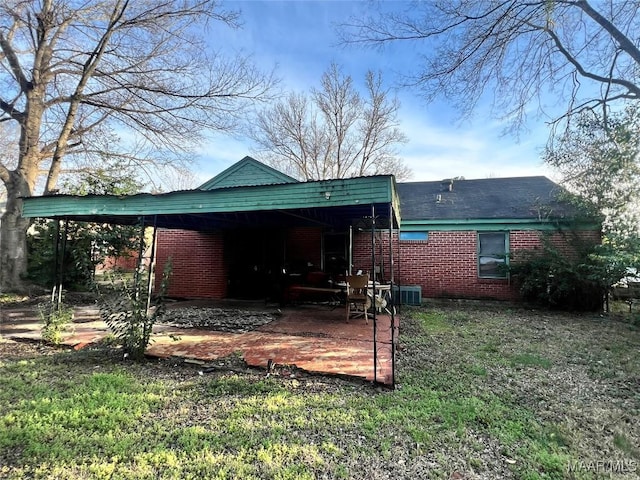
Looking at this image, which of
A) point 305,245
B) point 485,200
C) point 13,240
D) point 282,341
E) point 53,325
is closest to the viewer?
point 53,325

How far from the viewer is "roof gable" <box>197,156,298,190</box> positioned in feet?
34.9

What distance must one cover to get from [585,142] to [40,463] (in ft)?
41.0

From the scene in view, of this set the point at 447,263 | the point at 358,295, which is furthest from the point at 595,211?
the point at 358,295

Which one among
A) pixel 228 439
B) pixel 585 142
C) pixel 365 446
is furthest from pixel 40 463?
pixel 585 142

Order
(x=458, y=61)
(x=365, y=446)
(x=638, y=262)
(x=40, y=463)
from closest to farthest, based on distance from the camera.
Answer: (x=40, y=463), (x=365, y=446), (x=458, y=61), (x=638, y=262)

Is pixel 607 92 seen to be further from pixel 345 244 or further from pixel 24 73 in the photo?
pixel 24 73

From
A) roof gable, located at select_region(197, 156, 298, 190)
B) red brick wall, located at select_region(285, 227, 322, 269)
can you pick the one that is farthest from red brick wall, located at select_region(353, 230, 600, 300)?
roof gable, located at select_region(197, 156, 298, 190)

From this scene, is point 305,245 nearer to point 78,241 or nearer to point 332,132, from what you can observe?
point 78,241

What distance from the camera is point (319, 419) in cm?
312

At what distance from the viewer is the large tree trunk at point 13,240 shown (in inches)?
413

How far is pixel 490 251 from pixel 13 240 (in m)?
15.2

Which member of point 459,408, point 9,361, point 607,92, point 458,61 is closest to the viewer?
point 459,408

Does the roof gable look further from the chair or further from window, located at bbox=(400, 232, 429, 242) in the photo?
the chair

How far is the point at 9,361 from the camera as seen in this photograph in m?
4.75
